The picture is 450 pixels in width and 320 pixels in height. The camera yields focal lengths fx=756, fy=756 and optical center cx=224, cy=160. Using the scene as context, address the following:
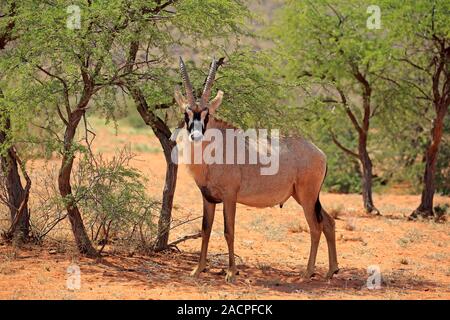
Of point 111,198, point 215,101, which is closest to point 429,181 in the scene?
point 215,101

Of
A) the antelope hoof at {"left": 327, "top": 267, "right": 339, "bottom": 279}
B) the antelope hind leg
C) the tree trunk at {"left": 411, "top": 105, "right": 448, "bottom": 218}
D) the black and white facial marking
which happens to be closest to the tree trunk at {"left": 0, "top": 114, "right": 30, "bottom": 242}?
the black and white facial marking

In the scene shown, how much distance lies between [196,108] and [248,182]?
149 centimetres

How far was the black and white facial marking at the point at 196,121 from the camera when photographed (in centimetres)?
916

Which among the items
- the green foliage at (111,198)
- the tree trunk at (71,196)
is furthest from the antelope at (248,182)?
the tree trunk at (71,196)

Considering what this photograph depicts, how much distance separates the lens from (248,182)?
10.4m

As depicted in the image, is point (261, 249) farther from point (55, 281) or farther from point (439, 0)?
point (439, 0)

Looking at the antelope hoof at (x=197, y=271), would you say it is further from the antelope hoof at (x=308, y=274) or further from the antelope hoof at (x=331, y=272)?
the antelope hoof at (x=331, y=272)

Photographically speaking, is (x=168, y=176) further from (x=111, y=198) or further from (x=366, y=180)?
(x=366, y=180)

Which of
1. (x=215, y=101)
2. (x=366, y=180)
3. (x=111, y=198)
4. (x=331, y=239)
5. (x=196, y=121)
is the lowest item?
(x=331, y=239)

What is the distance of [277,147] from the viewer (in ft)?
34.9

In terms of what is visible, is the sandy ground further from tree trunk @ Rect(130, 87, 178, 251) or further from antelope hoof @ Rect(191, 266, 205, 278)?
tree trunk @ Rect(130, 87, 178, 251)

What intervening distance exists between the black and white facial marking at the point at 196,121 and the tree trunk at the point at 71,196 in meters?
1.80
